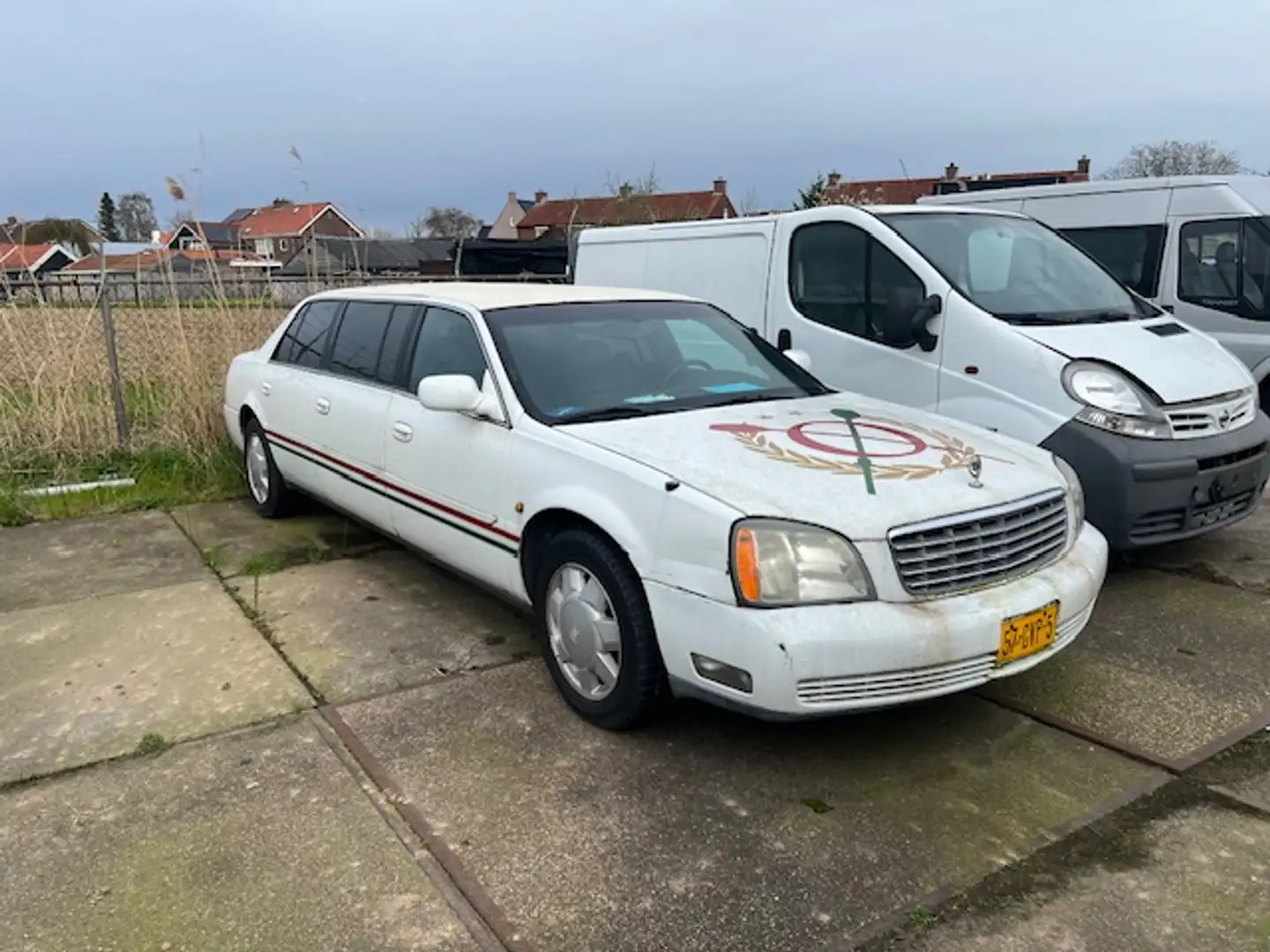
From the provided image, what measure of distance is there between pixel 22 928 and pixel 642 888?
1.55 m

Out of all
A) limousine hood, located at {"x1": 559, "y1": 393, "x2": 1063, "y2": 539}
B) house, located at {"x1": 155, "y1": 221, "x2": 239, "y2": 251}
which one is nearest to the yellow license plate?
limousine hood, located at {"x1": 559, "y1": 393, "x2": 1063, "y2": 539}

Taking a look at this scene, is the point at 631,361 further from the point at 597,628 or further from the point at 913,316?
the point at 913,316

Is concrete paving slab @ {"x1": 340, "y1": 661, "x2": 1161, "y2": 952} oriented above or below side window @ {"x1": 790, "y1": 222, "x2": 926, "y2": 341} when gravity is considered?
below

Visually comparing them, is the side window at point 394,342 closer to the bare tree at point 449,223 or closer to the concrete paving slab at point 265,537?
the concrete paving slab at point 265,537

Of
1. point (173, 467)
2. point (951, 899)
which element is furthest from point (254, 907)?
point (173, 467)

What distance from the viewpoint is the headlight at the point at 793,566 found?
9.42 ft

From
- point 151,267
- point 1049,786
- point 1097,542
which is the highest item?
point 151,267

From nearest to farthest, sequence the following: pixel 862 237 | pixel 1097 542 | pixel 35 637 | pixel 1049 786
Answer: pixel 1049 786
pixel 1097 542
pixel 35 637
pixel 862 237

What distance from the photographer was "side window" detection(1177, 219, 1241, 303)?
7785 millimetres

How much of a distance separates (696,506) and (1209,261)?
6.89 metres

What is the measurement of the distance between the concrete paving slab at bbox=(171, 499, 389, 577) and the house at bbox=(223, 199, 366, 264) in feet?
6.64

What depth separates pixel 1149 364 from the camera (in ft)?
15.8

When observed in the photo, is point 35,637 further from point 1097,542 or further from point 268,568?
point 1097,542

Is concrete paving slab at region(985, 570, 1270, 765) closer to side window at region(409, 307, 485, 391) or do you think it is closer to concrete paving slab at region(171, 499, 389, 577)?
side window at region(409, 307, 485, 391)
